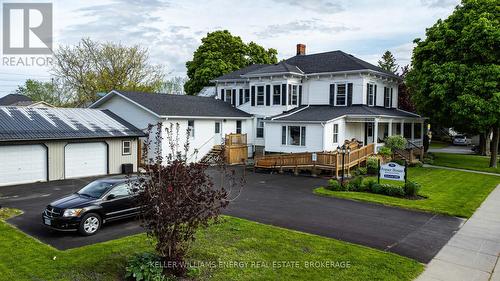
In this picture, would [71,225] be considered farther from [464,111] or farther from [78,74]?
[78,74]

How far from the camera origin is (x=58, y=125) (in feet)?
76.2

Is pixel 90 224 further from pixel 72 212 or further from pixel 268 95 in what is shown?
pixel 268 95

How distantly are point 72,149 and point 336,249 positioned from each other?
60.9 feet

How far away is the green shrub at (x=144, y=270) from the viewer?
763cm

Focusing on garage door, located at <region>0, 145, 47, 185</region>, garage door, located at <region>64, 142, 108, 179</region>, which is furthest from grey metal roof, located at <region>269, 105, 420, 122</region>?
garage door, located at <region>0, 145, 47, 185</region>

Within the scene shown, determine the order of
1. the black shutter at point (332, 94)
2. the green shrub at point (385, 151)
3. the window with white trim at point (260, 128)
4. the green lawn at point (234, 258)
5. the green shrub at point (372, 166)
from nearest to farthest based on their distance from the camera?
the green lawn at point (234, 258) < the green shrub at point (372, 166) < the green shrub at point (385, 151) < the black shutter at point (332, 94) < the window with white trim at point (260, 128)

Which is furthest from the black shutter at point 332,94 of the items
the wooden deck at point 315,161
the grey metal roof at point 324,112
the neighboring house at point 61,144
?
the neighboring house at point 61,144

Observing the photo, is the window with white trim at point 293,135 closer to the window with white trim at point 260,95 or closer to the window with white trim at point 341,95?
the window with white trim at point 341,95

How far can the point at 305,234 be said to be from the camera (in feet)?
37.3

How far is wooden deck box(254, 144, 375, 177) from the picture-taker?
23.4 m

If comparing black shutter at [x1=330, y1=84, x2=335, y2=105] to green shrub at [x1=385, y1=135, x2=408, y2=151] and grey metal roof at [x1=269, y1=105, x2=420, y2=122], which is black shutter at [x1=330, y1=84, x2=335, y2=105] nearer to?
grey metal roof at [x1=269, y1=105, x2=420, y2=122]

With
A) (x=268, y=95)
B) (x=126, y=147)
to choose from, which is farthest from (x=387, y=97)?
(x=126, y=147)

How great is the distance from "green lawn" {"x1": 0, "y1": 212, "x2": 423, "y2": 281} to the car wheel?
1226 mm

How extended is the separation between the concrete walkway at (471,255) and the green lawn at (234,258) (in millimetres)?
597
